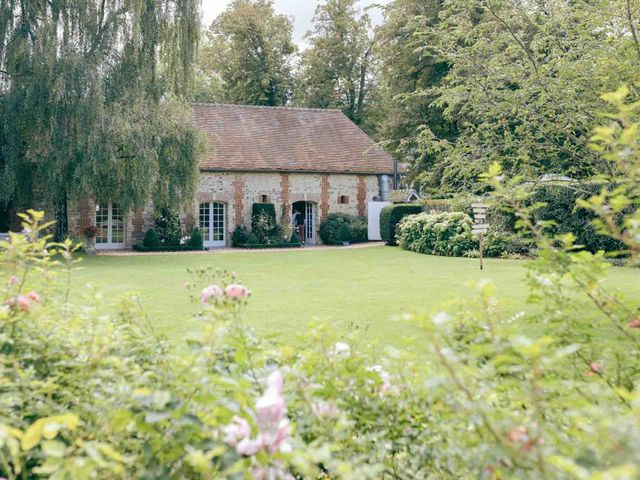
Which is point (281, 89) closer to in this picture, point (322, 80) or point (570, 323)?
point (322, 80)

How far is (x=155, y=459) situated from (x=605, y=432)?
3.79 ft

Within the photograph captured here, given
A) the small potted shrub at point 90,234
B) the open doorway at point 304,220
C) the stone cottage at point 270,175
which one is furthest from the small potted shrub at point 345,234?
the small potted shrub at point 90,234

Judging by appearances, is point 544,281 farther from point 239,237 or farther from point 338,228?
point 338,228

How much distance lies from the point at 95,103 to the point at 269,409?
15088 mm

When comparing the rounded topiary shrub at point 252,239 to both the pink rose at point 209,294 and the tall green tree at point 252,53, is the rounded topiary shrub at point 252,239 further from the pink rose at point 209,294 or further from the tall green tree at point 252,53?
the pink rose at point 209,294

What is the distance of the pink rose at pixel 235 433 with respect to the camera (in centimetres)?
156

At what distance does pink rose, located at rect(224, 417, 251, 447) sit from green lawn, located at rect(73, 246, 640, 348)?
635mm

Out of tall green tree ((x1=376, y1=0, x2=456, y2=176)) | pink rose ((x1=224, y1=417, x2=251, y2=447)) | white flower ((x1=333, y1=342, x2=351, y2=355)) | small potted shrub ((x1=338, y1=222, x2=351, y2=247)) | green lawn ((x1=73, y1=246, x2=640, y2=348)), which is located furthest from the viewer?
tall green tree ((x1=376, y1=0, x2=456, y2=176))

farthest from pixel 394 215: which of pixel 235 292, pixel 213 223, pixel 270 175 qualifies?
pixel 235 292

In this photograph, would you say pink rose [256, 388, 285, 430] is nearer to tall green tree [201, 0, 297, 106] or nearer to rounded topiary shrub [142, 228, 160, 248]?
rounded topiary shrub [142, 228, 160, 248]

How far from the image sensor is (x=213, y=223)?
22.7 meters

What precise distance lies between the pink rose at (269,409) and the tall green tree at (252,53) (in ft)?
106

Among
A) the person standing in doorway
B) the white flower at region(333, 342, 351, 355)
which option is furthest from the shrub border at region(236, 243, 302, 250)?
the white flower at region(333, 342, 351, 355)

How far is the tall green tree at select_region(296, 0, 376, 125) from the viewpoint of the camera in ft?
108
